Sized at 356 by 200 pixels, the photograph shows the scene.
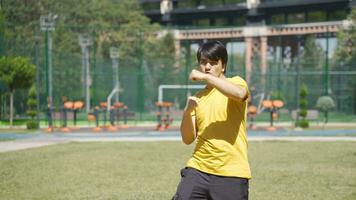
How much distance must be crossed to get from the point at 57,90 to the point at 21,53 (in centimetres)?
265

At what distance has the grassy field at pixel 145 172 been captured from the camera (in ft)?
26.8

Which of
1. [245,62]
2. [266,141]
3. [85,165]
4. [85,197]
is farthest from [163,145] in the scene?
[245,62]

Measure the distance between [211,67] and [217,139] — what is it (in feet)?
1.47

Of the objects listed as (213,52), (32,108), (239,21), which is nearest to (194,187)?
(213,52)

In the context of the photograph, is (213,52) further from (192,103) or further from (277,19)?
(277,19)

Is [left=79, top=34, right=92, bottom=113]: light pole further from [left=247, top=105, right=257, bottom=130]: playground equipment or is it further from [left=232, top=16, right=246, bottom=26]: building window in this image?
[left=232, top=16, right=246, bottom=26]: building window

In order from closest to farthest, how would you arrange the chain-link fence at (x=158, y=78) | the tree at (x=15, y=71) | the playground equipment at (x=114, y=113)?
the tree at (x=15, y=71), the playground equipment at (x=114, y=113), the chain-link fence at (x=158, y=78)

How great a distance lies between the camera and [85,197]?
306 inches

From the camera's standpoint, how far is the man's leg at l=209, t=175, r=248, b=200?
145 inches

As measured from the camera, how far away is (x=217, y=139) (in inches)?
146

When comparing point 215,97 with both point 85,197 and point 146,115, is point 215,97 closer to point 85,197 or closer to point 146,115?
point 85,197

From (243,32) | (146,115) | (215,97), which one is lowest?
(146,115)

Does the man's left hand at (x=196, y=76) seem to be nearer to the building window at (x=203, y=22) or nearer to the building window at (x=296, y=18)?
the building window at (x=296, y=18)

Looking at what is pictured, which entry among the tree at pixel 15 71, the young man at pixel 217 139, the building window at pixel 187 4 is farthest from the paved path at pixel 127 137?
the building window at pixel 187 4
